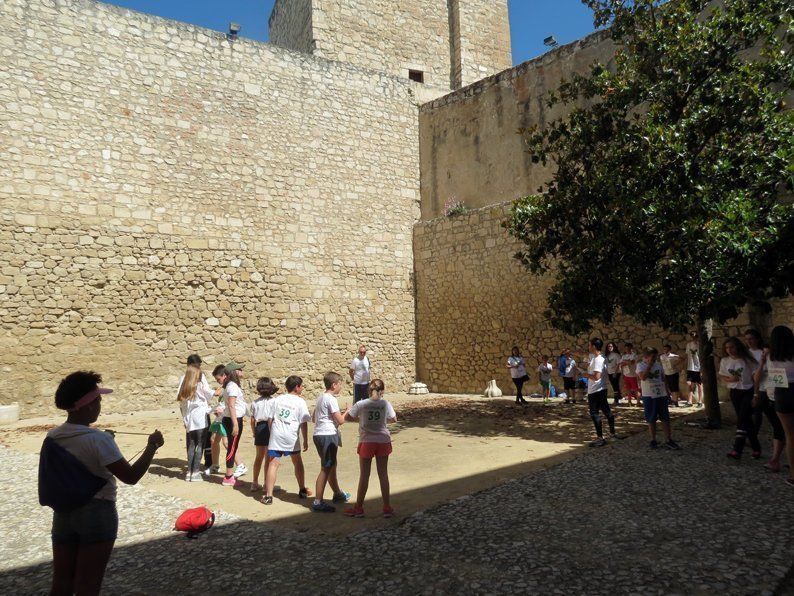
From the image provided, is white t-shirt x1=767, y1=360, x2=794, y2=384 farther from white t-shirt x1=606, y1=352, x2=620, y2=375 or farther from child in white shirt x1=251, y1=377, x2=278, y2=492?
white t-shirt x1=606, y1=352, x2=620, y2=375

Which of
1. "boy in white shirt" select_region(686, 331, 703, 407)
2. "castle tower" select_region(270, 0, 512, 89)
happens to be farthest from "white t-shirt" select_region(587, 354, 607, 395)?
"castle tower" select_region(270, 0, 512, 89)

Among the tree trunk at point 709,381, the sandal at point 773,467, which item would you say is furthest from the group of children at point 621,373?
the sandal at point 773,467

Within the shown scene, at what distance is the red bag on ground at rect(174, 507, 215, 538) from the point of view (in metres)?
4.38

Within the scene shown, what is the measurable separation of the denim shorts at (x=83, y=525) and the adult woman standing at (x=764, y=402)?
6.33 meters

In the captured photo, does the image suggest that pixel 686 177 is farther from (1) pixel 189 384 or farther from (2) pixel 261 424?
(1) pixel 189 384

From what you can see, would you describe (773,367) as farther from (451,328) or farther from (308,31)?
(308,31)

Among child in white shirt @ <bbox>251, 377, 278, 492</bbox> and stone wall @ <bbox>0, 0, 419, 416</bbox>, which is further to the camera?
stone wall @ <bbox>0, 0, 419, 416</bbox>

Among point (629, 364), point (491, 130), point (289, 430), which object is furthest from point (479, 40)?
point (289, 430)

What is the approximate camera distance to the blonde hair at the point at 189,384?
664 centimetres

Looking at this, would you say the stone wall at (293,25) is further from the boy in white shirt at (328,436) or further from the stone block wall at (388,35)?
the boy in white shirt at (328,436)

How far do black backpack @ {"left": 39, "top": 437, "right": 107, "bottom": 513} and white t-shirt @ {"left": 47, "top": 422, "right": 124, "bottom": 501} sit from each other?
0.02 m

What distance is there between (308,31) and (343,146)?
19.5 feet

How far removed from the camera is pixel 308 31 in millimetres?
18781

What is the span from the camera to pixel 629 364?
11.3 m
